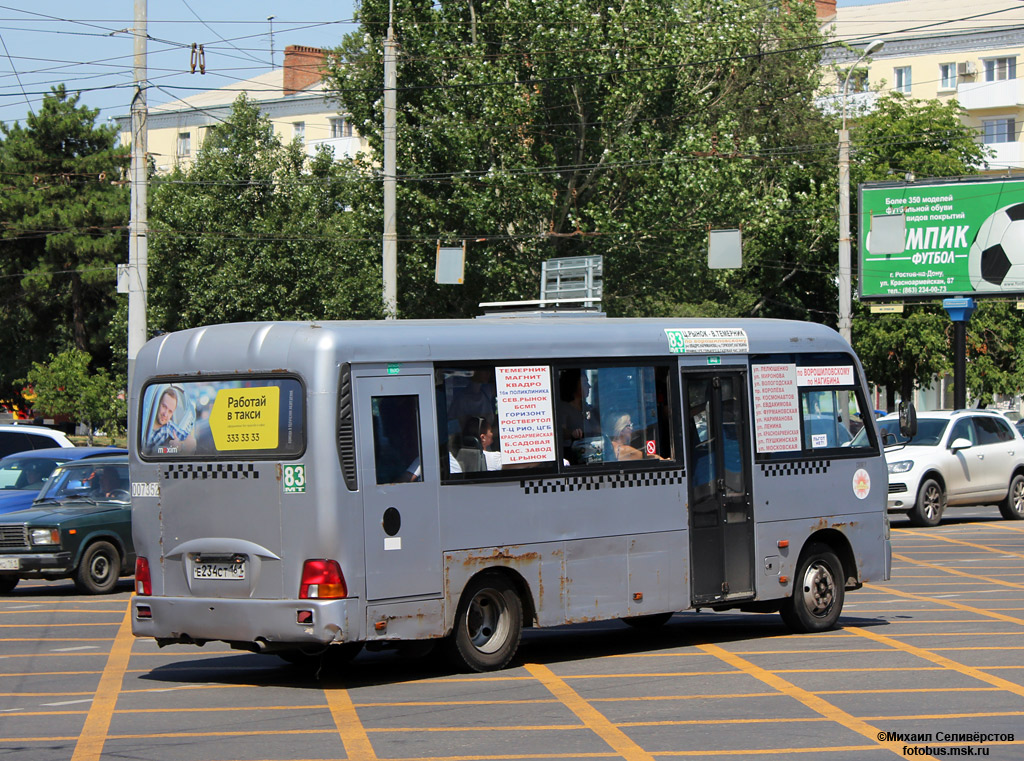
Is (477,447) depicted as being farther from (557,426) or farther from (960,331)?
(960,331)

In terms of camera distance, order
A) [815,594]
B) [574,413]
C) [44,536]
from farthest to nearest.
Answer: [44,536] → [815,594] → [574,413]

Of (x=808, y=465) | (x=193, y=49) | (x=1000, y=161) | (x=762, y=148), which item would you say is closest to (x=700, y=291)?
(x=762, y=148)

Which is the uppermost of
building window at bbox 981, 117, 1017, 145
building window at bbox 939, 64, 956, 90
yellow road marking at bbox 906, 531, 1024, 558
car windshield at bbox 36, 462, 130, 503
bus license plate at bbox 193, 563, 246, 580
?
building window at bbox 939, 64, 956, 90

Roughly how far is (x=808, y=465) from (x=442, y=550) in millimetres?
4065

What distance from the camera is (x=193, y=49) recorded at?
27.3 m

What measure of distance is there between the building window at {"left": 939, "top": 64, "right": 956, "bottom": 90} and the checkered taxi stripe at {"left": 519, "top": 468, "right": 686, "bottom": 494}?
230 feet

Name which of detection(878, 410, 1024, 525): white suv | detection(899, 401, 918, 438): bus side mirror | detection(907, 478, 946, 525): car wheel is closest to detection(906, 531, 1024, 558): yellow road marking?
detection(907, 478, 946, 525): car wheel

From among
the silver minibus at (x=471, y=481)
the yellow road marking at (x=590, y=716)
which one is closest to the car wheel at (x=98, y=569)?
the silver minibus at (x=471, y=481)

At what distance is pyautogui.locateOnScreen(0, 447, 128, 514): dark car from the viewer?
20203 mm

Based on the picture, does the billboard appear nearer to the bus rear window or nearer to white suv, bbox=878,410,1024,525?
white suv, bbox=878,410,1024,525

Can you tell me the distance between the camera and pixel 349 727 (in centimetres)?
856

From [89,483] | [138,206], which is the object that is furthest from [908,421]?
[138,206]

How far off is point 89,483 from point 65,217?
164 feet

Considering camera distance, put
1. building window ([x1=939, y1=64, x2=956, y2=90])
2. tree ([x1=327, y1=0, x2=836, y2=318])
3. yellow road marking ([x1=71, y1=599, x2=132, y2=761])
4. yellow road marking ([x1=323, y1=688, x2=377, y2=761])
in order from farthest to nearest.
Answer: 1. building window ([x1=939, y1=64, x2=956, y2=90])
2. tree ([x1=327, y1=0, x2=836, y2=318])
3. yellow road marking ([x1=71, y1=599, x2=132, y2=761])
4. yellow road marking ([x1=323, y1=688, x2=377, y2=761])
